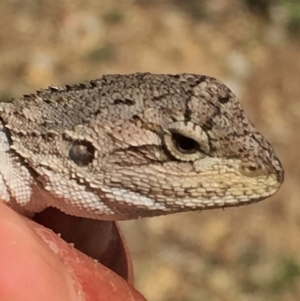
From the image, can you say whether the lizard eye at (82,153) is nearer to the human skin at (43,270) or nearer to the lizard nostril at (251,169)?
the human skin at (43,270)

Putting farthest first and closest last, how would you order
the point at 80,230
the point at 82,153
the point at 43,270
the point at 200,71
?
1. the point at 200,71
2. the point at 80,230
3. the point at 82,153
4. the point at 43,270

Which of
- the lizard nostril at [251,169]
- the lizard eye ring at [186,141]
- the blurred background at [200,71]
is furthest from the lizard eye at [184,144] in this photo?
the blurred background at [200,71]

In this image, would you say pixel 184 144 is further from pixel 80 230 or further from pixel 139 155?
pixel 80 230

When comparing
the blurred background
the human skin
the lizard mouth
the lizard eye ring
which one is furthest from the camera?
the blurred background

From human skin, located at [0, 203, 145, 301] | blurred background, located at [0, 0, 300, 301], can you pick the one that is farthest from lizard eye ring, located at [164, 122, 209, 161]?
blurred background, located at [0, 0, 300, 301]

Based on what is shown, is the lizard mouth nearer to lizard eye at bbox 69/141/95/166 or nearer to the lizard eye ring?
lizard eye at bbox 69/141/95/166

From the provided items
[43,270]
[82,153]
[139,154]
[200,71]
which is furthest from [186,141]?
[200,71]

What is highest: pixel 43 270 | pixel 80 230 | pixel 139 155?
pixel 139 155
